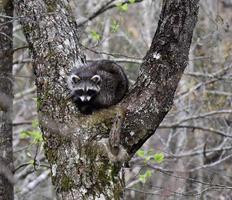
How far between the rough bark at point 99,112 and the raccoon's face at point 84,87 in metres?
0.28

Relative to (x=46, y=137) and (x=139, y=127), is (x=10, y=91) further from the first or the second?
(x=139, y=127)

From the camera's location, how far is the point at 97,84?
6012 millimetres

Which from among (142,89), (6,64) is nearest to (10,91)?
(6,64)

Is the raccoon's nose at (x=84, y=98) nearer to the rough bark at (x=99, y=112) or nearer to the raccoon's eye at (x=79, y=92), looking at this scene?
the raccoon's eye at (x=79, y=92)

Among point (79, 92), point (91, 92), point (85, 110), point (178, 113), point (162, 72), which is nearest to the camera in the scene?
point (162, 72)

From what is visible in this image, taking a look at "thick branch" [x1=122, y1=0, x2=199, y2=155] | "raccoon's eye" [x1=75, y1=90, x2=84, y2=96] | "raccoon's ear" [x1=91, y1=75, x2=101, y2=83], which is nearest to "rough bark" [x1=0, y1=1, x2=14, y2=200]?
"raccoon's eye" [x1=75, y1=90, x2=84, y2=96]

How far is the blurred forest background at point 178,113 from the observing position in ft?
27.8

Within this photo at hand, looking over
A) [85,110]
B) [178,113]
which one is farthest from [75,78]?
[178,113]

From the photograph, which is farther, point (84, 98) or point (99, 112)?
point (84, 98)

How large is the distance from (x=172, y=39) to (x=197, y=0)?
0.40m

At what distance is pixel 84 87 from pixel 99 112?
1191mm

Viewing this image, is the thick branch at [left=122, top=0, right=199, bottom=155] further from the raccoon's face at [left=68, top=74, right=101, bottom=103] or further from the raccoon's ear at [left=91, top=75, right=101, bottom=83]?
the raccoon's ear at [left=91, top=75, right=101, bottom=83]

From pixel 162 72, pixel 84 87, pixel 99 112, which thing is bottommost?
pixel 99 112

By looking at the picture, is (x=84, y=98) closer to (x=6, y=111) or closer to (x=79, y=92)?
(x=79, y=92)
